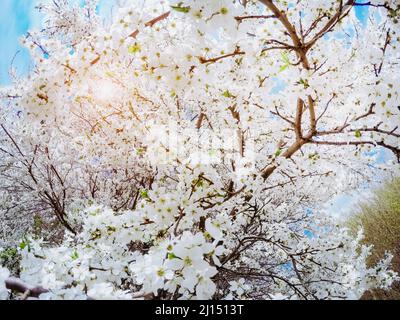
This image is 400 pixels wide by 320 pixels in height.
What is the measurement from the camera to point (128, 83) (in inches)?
197

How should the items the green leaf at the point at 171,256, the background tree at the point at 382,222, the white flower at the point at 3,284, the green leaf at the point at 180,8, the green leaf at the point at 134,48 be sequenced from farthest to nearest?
the background tree at the point at 382,222 → the green leaf at the point at 134,48 → the green leaf at the point at 171,256 → the white flower at the point at 3,284 → the green leaf at the point at 180,8

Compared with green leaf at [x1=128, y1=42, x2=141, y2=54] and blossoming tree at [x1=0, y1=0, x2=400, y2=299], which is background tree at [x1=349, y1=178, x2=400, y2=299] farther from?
green leaf at [x1=128, y1=42, x2=141, y2=54]

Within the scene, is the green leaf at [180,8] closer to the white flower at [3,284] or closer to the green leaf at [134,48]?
the green leaf at [134,48]

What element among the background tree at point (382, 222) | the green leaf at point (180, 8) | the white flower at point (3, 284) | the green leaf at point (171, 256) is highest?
the background tree at point (382, 222)

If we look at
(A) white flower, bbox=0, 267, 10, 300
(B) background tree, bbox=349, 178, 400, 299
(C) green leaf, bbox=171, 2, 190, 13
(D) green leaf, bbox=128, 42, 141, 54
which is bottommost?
(A) white flower, bbox=0, 267, 10, 300

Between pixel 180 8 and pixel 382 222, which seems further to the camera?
pixel 382 222

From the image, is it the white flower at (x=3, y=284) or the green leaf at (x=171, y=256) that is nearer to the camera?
the white flower at (x=3, y=284)

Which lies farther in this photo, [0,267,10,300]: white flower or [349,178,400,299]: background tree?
[349,178,400,299]: background tree

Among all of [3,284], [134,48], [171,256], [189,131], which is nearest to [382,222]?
[189,131]

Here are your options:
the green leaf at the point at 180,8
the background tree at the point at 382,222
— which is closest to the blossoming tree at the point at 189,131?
the green leaf at the point at 180,8

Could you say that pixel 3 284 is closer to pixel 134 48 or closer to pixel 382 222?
pixel 134 48

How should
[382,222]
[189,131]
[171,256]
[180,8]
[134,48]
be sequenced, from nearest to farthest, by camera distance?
[180,8]
[171,256]
[134,48]
[189,131]
[382,222]

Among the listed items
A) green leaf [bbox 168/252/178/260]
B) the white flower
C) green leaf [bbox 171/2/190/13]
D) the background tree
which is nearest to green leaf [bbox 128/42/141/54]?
green leaf [bbox 171/2/190/13]
